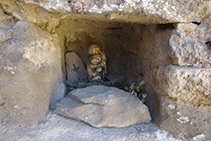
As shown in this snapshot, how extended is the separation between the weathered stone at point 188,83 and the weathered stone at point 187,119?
61mm

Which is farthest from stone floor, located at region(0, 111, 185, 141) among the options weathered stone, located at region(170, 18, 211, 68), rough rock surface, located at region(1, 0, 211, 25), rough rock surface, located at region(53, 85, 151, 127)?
rough rock surface, located at region(1, 0, 211, 25)

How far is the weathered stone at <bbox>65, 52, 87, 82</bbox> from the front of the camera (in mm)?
2350

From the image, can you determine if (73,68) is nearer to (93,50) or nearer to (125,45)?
(93,50)

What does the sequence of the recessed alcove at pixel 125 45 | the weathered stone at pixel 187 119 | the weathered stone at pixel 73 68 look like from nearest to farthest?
1. the weathered stone at pixel 187 119
2. the recessed alcove at pixel 125 45
3. the weathered stone at pixel 73 68

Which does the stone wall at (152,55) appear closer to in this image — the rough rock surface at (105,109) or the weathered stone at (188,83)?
the weathered stone at (188,83)

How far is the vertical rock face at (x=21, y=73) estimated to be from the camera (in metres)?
1.33

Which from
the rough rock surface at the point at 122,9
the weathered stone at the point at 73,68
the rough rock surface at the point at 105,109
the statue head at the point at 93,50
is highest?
the rough rock surface at the point at 122,9

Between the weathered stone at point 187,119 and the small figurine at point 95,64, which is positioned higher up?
the small figurine at point 95,64

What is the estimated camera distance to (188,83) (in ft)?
4.28

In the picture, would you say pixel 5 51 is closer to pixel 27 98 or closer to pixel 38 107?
pixel 27 98

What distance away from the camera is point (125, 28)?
2271 millimetres

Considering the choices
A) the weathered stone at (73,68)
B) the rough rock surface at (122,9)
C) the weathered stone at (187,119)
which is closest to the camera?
the rough rock surface at (122,9)

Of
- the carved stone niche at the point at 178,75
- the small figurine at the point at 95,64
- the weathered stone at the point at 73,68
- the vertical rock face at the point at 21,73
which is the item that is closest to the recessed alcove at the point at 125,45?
the carved stone niche at the point at 178,75

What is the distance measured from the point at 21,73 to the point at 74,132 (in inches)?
27.1
